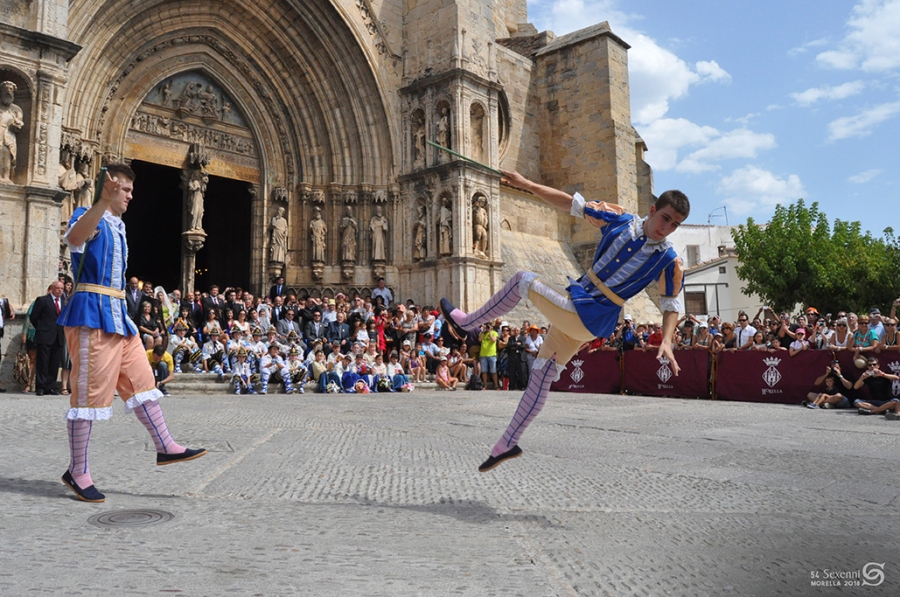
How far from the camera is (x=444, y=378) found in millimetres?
14477

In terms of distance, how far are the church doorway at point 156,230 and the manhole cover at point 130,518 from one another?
2084 centimetres

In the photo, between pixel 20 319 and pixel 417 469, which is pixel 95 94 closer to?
pixel 20 319

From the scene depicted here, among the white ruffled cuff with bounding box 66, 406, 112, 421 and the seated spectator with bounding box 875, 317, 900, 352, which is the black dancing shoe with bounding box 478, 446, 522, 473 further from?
the seated spectator with bounding box 875, 317, 900, 352

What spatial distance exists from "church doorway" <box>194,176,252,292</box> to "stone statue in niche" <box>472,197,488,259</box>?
6695mm

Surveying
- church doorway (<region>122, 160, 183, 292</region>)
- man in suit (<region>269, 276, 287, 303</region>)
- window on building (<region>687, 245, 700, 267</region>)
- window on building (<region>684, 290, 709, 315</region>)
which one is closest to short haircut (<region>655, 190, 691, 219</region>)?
man in suit (<region>269, 276, 287, 303</region>)

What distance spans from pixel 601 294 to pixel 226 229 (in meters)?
18.1

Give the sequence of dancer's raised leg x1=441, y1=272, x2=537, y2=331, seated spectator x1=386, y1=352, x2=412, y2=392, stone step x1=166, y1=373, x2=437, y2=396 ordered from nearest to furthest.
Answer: dancer's raised leg x1=441, y1=272, x2=537, y2=331, stone step x1=166, y1=373, x2=437, y2=396, seated spectator x1=386, y1=352, x2=412, y2=392

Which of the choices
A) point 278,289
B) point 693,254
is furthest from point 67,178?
point 693,254

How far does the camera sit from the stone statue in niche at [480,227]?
59.2ft

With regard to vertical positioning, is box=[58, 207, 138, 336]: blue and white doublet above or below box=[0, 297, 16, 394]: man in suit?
below

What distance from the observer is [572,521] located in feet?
9.77

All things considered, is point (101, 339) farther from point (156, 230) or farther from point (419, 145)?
point (156, 230)

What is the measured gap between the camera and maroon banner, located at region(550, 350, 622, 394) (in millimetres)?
14125

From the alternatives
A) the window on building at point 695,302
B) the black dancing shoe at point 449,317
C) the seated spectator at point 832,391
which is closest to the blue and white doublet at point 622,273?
the black dancing shoe at point 449,317
